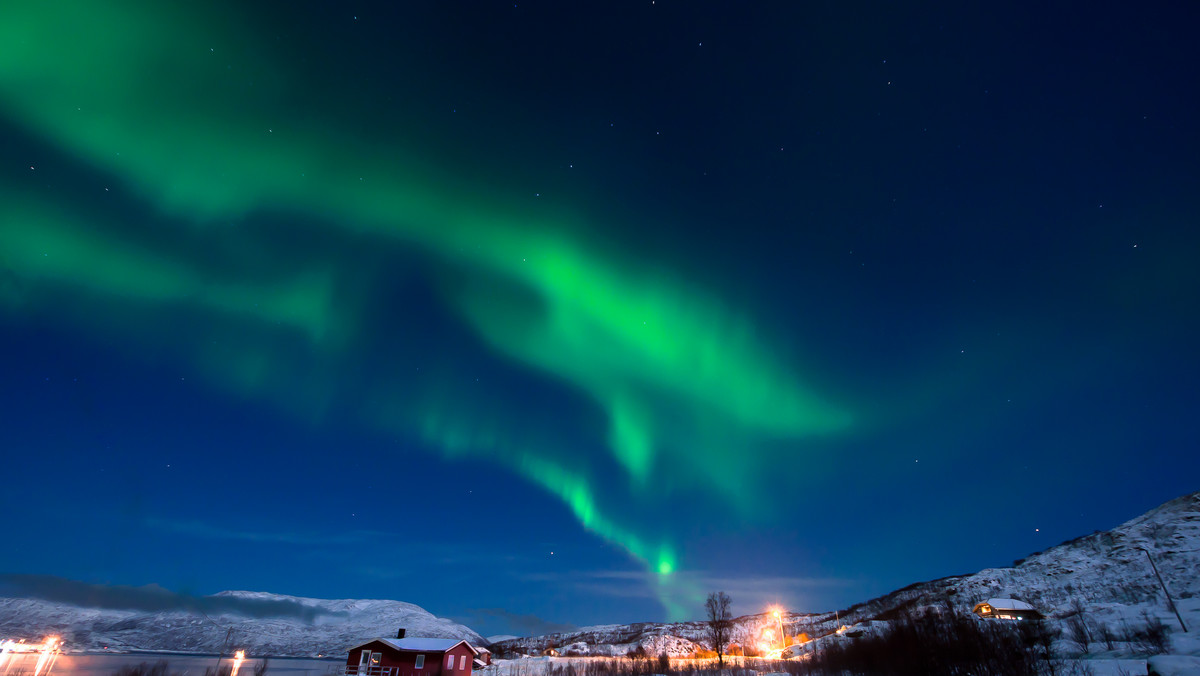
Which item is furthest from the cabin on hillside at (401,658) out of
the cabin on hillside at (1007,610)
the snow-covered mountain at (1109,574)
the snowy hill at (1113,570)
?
the snowy hill at (1113,570)

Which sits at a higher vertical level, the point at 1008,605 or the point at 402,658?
the point at 1008,605

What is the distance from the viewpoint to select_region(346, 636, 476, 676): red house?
66.3 metres

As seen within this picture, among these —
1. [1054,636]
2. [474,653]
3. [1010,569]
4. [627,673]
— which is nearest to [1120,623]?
[1054,636]

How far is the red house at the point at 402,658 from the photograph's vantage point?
66312 millimetres

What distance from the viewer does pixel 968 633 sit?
36.4 meters

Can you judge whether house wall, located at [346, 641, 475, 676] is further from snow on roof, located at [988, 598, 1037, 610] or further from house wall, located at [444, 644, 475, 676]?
snow on roof, located at [988, 598, 1037, 610]

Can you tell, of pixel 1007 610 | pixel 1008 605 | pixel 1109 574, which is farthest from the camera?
pixel 1109 574

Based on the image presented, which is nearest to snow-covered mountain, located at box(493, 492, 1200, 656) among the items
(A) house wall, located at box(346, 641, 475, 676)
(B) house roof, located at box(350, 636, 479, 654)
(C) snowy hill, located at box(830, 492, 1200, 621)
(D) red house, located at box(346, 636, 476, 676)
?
(C) snowy hill, located at box(830, 492, 1200, 621)

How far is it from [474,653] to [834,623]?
157 m

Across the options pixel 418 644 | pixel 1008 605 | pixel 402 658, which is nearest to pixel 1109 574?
pixel 1008 605

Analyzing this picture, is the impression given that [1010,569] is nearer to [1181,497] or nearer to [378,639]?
[1181,497]

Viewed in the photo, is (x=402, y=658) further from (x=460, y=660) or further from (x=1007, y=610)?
(x=1007, y=610)

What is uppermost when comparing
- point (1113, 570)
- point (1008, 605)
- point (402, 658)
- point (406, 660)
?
point (1113, 570)

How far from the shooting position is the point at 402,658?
221 ft
